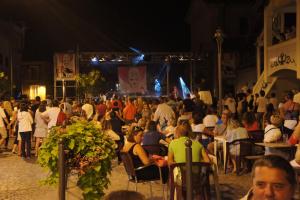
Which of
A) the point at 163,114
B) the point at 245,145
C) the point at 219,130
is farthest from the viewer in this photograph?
the point at 163,114

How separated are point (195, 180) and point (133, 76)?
2509 centimetres

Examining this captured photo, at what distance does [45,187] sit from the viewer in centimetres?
1012

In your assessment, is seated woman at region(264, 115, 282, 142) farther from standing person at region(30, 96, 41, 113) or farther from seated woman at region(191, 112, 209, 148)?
standing person at region(30, 96, 41, 113)

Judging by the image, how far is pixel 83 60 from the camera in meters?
32.1

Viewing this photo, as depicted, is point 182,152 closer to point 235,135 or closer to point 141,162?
point 141,162

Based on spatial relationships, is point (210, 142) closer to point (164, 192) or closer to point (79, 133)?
point (164, 192)

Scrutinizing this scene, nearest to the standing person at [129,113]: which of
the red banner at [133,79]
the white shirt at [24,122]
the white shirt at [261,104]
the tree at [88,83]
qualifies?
the white shirt at [261,104]

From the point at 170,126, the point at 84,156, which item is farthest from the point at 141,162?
the point at 170,126

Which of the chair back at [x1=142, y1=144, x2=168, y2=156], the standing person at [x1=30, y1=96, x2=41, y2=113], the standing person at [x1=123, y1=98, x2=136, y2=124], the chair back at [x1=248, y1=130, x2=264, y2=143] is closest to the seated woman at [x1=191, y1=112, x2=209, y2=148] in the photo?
the chair back at [x1=248, y1=130, x2=264, y2=143]

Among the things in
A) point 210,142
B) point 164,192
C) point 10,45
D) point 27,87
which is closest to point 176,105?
point 210,142

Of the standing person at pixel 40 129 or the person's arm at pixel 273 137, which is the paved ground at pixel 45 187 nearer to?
the person's arm at pixel 273 137

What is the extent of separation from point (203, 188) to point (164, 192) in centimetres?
158

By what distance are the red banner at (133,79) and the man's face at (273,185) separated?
2962 cm

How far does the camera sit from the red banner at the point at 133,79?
32.1 metres
